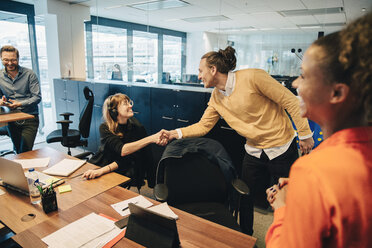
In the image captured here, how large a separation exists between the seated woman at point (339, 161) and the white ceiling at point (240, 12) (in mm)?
4259

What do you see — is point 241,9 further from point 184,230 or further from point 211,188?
point 184,230

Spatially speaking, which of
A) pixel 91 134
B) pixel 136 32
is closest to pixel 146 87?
pixel 91 134

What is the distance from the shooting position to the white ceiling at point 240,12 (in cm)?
509

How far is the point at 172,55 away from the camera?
361 inches

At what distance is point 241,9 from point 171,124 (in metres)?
3.87

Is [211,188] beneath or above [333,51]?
beneath

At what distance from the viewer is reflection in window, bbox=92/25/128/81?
19.3ft

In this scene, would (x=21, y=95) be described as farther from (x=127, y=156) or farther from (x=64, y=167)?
(x=127, y=156)

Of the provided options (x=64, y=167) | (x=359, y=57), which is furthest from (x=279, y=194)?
(x=64, y=167)

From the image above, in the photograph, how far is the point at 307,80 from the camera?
2.11ft

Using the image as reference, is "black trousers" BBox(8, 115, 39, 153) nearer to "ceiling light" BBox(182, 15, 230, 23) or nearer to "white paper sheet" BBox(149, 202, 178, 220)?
"white paper sheet" BBox(149, 202, 178, 220)

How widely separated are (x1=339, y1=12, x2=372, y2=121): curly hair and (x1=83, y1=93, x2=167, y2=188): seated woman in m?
1.73

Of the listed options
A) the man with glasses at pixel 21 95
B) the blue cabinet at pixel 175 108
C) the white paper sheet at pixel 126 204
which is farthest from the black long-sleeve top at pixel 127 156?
the man with glasses at pixel 21 95

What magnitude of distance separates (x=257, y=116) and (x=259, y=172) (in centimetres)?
50
